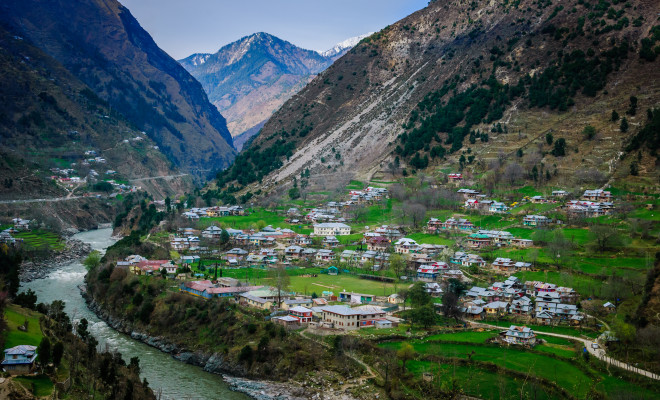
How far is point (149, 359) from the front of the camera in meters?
40.1

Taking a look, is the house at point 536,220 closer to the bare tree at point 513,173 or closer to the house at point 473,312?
the bare tree at point 513,173

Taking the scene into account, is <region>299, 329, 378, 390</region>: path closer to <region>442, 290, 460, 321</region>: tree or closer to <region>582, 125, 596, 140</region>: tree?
<region>442, 290, 460, 321</region>: tree

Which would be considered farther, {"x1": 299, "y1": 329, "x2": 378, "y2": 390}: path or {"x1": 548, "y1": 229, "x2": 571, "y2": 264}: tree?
{"x1": 548, "y1": 229, "x2": 571, "y2": 264}: tree

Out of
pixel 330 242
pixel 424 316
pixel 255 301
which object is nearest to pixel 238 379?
pixel 255 301

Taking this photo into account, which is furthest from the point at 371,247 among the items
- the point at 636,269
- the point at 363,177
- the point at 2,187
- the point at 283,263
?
the point at 2,187

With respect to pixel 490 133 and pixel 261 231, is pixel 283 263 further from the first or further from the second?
pixel 490 133

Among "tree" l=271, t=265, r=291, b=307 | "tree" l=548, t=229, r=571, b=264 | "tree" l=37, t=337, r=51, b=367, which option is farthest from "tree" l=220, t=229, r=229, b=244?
"tree" l=37, t=337, r=51, b=367

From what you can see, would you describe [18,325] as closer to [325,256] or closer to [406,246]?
[325,256]

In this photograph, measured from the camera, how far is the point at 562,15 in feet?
327

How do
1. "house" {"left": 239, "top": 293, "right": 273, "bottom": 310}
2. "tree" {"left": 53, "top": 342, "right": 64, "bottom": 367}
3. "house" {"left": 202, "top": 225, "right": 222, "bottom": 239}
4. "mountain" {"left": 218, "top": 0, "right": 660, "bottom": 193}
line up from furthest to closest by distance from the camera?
"mountain" {"left": 218, "top": 0, "right": 660, "bottom": 193}, "house" {"left": 202, "top": 225, "right": 222, "bottom": 239}, "house" {"left": 239, "top": 293, "right": 273, "bottom": 310}, "tree" {"left": 53, "top": 342, "right": 64, "bottom": 367}

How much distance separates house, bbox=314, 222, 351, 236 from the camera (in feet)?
225

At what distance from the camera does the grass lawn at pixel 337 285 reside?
47.4 metres

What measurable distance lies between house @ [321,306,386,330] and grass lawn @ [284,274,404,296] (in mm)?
5862

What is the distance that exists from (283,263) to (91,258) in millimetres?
19910
